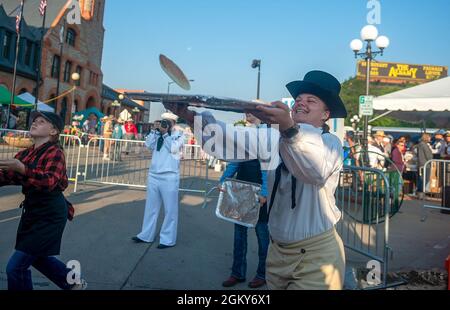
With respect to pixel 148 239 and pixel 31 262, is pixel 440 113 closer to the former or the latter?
pixel 148 239

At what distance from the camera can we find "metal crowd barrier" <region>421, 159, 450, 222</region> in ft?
25.5

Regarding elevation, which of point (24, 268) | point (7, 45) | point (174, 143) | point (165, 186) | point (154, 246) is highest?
point (7, 45)

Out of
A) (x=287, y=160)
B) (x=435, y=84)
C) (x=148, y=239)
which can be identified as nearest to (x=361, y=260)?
(x=148, y=239)

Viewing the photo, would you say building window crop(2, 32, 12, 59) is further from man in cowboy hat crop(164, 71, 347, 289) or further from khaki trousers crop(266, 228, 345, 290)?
khaki trousers crop(266, 228, 345, 290)

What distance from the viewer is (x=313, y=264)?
6.30ft

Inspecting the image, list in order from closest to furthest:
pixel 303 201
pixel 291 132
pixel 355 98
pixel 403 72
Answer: pixel 291 132 < pixel 303 201 < pixel 355 98 < pixel 403 72

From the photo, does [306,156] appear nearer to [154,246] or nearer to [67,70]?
[154,246]

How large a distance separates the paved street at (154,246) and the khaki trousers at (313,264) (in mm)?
2011

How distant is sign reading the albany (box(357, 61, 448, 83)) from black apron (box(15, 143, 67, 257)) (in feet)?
293

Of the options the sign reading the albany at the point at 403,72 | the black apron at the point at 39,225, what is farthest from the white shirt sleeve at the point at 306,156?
the sign reading the albany at the point at 403,72

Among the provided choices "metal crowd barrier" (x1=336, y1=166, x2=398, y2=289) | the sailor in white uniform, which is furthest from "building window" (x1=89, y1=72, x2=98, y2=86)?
"metal crowd barrier" (x1=336, y1=166, x2=398, y2=289)

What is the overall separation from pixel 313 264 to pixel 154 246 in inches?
137

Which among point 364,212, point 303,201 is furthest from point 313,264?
point 364,212
